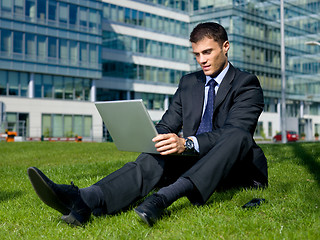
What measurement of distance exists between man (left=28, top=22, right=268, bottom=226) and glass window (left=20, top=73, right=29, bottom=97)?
37764 mm

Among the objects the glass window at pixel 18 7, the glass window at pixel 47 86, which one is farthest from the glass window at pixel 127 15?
the glass window at pixel 18 7

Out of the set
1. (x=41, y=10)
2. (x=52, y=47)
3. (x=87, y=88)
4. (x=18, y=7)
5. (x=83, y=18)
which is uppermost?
(x=83, y=18)

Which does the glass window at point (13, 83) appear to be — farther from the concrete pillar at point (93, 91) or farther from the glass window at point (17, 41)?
the concrete pillar at point (93, 91)

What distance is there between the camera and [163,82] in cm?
5538

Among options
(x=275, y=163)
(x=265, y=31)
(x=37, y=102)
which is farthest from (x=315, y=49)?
(x=275, y=163)

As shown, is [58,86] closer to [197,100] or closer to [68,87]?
[68,87]

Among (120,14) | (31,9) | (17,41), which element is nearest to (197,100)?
(17,41)

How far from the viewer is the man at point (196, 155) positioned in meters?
3.54

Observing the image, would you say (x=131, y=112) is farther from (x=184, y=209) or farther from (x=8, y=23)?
(x=8, y=23)

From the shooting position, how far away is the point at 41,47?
41312mm

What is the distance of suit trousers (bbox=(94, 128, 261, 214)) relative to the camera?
3.63 metres

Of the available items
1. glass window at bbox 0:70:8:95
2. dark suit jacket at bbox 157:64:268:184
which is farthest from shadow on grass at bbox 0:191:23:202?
glass window at bbox 0:70:8:95

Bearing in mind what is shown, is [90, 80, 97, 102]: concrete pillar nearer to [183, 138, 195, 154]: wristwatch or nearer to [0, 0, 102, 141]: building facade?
[0, 0, 102, 141]: building facade

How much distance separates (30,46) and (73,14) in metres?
5.98
